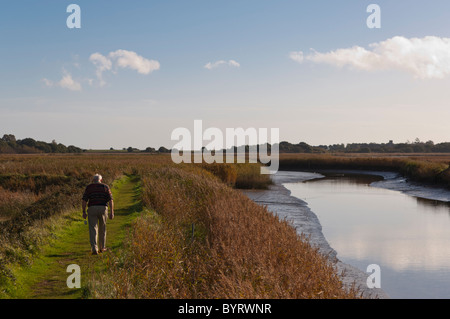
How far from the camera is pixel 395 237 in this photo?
18.3 meters

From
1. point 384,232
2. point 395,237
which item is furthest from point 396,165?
point 395,237

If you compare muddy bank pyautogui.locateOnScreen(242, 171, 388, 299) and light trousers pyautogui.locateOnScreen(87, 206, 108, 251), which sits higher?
light trousers pyautogui.locateOnScreen(87, 206, 108, 251)

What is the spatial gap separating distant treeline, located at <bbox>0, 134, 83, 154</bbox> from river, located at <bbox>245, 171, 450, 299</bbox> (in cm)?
12083

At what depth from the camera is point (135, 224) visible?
44.9 ft

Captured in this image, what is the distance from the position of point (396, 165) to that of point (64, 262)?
57396 millimetres

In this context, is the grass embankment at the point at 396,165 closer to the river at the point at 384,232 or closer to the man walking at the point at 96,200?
the river at the point at 384,232

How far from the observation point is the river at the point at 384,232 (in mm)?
12456

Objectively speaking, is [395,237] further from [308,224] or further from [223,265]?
[223,265]

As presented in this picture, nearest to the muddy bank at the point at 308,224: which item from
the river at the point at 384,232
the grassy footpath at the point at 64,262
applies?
the river at the point at 384,232

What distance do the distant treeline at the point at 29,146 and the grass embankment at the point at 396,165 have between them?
93710mm

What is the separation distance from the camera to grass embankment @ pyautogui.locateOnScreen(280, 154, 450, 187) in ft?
136

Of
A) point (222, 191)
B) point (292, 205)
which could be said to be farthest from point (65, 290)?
point (292, 205)

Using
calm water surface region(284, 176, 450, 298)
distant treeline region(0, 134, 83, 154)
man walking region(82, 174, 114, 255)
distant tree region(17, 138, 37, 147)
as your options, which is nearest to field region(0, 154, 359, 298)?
man walking region(82, 174, 114, 255)

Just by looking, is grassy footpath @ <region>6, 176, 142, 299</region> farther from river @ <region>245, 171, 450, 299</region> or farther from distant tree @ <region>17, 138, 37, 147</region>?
distant tree @ <region>17, 138, 37, 147</region>
